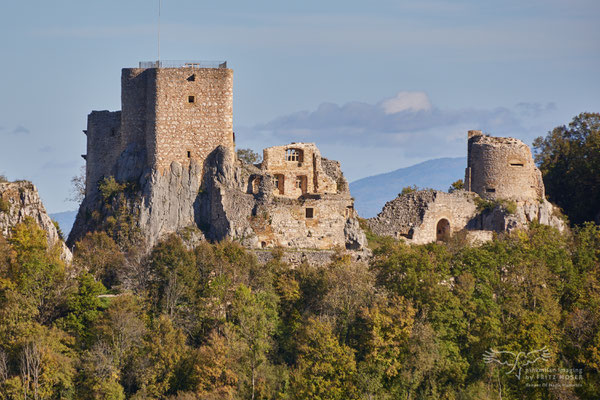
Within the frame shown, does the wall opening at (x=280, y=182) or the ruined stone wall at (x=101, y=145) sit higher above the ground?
the ruined stone wall at (x=101, y=145)

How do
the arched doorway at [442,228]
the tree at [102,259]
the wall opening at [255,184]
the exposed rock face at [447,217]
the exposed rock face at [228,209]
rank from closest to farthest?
the tree at [102,259]
the exposed rock face at [228,209]
the wall opening at [255,184]
the exposed rock face at [447,217]
the arched doorway at [442,228]

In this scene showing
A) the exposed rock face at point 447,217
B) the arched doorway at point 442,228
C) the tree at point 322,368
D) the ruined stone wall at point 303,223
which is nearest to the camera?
the tree at point 322,368

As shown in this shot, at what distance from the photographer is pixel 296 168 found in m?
75.2

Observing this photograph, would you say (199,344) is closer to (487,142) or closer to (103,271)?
(103,271)

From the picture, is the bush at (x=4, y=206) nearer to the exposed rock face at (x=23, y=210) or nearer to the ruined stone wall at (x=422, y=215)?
the exposed rock face at (x=23, y=210)

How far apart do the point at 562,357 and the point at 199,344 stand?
18069mm

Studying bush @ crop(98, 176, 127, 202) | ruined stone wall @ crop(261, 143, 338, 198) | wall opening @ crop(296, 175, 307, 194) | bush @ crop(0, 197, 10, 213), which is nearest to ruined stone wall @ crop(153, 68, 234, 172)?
bush @ crop(98, 176, 127, 202)

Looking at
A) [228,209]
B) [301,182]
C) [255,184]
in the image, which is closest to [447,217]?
[301,182]

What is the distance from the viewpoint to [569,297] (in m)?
72.7

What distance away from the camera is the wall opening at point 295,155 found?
2960 inches

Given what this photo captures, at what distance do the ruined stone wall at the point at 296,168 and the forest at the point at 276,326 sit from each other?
18.1 ft

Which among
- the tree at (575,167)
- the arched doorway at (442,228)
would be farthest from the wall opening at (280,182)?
the tree at (575,167)

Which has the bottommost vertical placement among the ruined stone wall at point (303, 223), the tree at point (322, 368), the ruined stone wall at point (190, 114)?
the tree at point (322, 368)

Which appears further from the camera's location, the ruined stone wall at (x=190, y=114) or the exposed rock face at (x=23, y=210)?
the ruined stone wall at (x=190, y=114)
